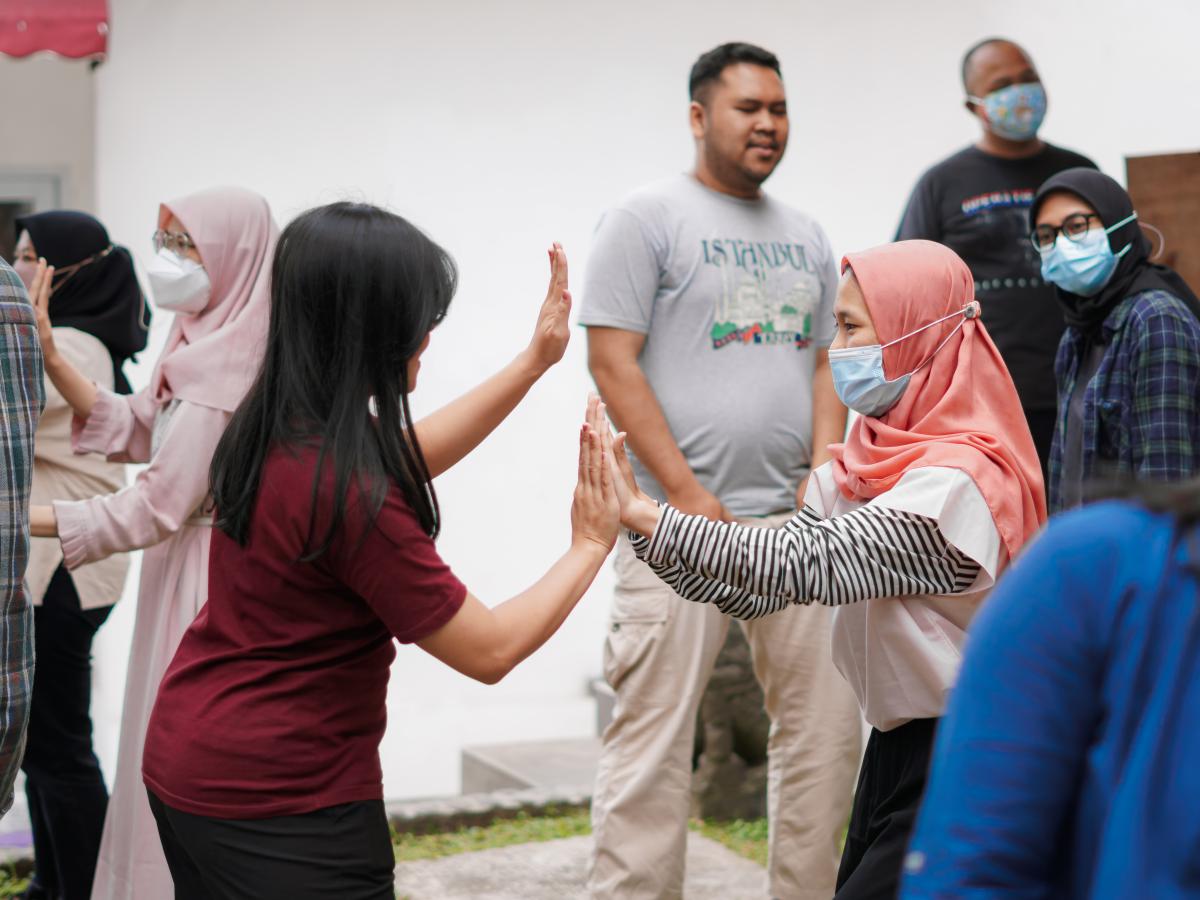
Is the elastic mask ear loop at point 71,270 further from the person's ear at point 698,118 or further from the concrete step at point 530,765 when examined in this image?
the concrete step at point 530,765

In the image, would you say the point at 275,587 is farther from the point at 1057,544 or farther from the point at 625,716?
the point at 625,716

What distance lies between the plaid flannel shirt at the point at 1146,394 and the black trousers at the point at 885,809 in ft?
4.59

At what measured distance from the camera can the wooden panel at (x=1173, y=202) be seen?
14.5ft

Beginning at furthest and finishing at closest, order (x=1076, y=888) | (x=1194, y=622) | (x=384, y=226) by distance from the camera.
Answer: (x=384, y=226) < (x=1076, y=888) < (x=1194, y=622)

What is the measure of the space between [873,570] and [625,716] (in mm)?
1461

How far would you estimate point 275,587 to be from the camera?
82.8 inches

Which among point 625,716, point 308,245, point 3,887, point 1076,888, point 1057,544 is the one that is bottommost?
point 3,887

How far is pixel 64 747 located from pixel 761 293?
2.14m

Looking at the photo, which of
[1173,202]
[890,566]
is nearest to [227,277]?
[890,566]

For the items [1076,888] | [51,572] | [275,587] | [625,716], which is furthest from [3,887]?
[1076,888]

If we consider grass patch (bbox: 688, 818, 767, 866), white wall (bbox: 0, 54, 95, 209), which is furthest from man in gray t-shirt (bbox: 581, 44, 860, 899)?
white wall (bbox: 0, 54, 95, 209)

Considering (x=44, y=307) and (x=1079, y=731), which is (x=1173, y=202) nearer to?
(x=44, y=307)

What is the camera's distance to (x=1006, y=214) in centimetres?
445

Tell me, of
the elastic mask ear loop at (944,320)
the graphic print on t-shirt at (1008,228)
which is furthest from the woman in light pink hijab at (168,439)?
the graphic print on t-shirt at (1008,228)
